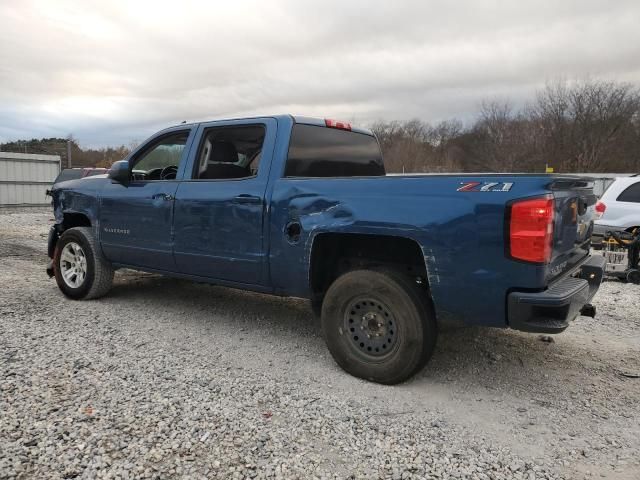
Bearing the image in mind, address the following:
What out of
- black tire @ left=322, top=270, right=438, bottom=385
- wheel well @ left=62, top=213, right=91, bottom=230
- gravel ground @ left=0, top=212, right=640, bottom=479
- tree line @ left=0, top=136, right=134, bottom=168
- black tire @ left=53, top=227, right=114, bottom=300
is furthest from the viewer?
tree line @ left=0, top=136, right=134, bottom=168

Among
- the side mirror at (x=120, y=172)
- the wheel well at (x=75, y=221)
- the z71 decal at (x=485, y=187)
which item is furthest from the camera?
the wheel well at (x=75, y=221)

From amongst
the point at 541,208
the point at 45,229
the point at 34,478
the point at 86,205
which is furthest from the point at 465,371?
the point at 45,229

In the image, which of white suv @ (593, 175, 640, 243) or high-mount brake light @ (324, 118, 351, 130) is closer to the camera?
high-mount brake light @ (324, 118, 351, 130)

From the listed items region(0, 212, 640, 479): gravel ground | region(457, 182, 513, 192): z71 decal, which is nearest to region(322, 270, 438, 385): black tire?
region(0, 212, 640, 479): gravel ground

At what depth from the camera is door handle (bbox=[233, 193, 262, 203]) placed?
4137 mm

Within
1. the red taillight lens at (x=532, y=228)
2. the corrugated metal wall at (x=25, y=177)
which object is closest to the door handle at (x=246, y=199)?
the red taillight lens at (x=532, y=228)

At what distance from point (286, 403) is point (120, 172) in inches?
127

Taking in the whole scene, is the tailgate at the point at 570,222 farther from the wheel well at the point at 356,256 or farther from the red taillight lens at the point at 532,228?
the wheel well at the point at 356,256

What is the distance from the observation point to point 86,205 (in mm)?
5691

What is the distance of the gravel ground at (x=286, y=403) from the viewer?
8.64 ft

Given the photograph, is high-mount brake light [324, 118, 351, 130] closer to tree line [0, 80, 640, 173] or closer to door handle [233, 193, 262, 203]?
door handle [233, 193, 262, 203]

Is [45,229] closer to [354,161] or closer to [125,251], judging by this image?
[125,251]

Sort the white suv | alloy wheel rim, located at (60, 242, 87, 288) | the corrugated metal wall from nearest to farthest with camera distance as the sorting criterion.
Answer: alloy wheel rim, located at (60, 242, 87, 288), the white suv, the corrugated metal wall

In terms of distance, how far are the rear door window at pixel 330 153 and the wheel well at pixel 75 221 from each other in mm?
3057
